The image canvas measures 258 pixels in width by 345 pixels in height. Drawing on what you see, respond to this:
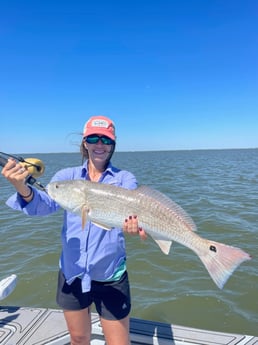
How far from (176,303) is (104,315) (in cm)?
463

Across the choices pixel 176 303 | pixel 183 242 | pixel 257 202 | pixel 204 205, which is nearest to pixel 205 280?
pixel 176 303

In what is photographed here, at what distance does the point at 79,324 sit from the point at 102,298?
0.42 meters

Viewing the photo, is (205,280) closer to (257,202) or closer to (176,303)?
(176,303)

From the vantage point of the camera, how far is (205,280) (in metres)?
8.73

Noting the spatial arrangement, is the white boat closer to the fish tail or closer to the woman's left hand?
the fish tail

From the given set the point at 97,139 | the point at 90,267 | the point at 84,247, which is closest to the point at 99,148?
the point at 97,139

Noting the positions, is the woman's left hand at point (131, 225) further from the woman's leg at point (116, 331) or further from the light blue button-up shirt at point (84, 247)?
the woman's leg at point (116, 331)

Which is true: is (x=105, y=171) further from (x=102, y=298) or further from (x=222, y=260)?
(x=222, y=260)

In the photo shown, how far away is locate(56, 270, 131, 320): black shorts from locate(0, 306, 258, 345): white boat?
1.10m

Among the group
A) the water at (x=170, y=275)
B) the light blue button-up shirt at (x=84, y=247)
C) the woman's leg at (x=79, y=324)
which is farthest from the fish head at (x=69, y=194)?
the water at (x=170, y=275)

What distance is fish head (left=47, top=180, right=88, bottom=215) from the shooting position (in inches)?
148

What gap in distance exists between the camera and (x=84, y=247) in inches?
141

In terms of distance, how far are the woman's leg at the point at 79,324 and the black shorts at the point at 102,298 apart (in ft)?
0.23

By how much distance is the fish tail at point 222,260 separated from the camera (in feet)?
10.9
